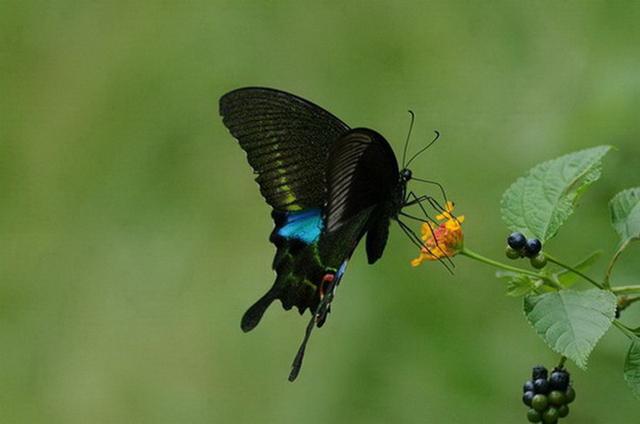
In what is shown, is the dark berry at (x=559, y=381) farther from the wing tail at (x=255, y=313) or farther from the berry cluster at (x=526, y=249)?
the wing tail at (x=255, y=313)

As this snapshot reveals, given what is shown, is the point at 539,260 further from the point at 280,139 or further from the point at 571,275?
the point at 280,139

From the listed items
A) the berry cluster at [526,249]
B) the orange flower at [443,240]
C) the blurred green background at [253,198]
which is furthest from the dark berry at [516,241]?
the blurred green background at [253,198]

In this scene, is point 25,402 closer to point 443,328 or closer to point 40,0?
point 443,328

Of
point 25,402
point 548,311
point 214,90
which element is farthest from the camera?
point 214,90

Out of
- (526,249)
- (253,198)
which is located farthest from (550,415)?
(253,198)

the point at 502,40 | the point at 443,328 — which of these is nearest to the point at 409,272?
the point at 443,328

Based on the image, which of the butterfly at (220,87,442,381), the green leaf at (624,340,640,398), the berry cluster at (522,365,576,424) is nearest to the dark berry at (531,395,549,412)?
the berry cluster at (522,365,576,424)
